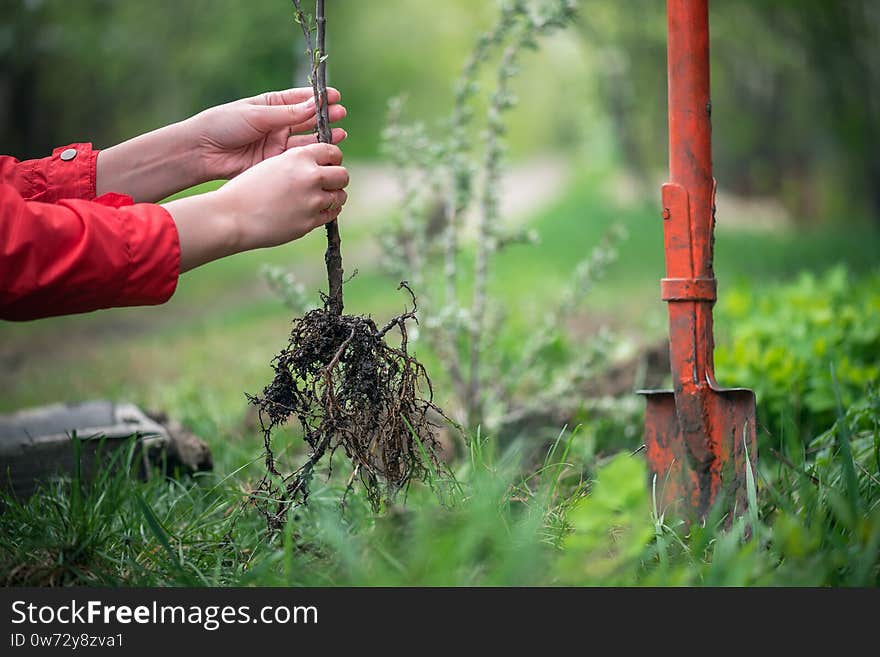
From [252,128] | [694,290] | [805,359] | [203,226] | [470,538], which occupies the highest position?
[252,128]

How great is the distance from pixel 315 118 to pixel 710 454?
119cm

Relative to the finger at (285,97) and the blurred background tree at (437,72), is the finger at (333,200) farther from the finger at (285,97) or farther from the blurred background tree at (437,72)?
the blurred background tree at (437,72)

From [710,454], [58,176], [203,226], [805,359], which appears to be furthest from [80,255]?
[805,359]

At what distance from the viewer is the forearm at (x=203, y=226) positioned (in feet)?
5.06

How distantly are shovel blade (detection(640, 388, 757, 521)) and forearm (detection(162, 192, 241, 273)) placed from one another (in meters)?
1.10

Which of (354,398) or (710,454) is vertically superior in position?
(354,398)

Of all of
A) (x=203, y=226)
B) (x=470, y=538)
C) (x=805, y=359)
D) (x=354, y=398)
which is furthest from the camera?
(x=805, y=359)

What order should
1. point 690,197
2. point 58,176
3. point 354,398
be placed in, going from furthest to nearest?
point 690,197
point 58,176
point 354,398

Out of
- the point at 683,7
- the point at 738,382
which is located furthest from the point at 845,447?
the point at 738,382

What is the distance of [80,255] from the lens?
147cm

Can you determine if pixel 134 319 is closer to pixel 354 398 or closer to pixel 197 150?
pixel 197 150

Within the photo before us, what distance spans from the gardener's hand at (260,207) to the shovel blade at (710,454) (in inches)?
39.2

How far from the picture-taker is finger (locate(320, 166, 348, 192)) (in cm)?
164

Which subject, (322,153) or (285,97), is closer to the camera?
(322,153)
